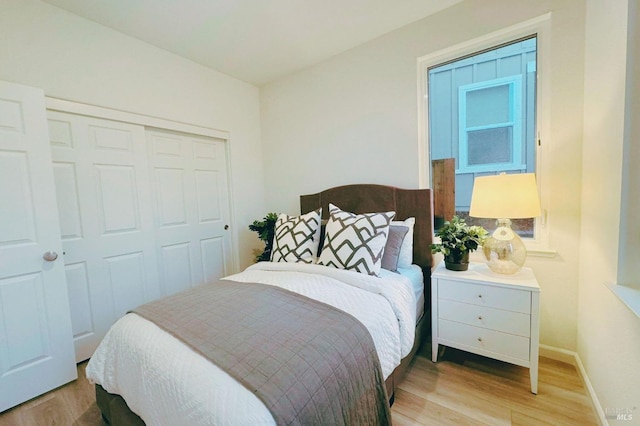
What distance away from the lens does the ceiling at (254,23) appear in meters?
1.96

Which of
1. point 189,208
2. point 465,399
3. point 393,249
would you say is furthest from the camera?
point 189,208

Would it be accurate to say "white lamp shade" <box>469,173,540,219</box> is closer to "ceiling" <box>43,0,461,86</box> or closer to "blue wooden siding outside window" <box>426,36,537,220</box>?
"blue wooden siding outside window" <box>426,36,537,220</box>

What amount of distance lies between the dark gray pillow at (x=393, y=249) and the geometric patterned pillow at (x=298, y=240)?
0.56 m

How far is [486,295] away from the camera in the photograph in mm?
1646

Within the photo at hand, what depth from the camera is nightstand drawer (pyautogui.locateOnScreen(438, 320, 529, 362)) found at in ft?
5.14

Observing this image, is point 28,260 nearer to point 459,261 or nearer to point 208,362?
point 208,362

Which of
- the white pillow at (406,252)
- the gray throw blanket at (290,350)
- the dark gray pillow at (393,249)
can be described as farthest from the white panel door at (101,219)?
the white pillow at (406,252)

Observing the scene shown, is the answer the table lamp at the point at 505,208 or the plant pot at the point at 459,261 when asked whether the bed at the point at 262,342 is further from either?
the table lamp at the point at 505,208

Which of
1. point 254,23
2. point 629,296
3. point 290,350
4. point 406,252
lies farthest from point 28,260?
point 629,296

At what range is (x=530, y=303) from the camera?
153cm

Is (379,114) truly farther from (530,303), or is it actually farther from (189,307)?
(189,307)

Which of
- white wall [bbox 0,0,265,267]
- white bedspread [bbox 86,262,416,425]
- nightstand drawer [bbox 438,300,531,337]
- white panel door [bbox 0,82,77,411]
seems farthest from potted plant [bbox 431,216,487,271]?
white panel door [bbox 0,82,77,411]

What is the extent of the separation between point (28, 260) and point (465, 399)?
9.28ft

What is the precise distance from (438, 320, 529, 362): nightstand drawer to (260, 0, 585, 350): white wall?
486 millimetres
